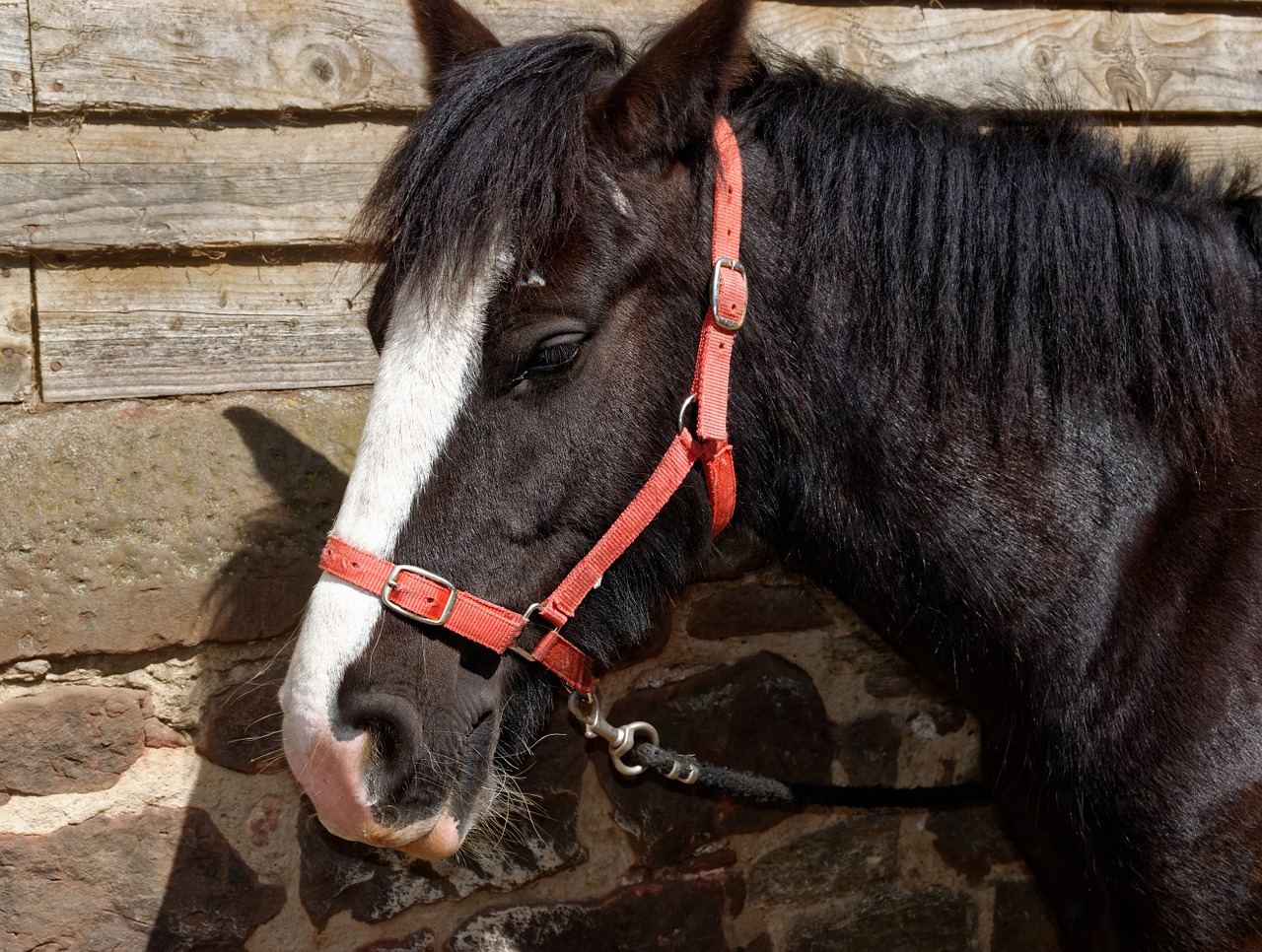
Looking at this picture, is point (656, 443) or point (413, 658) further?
point (656, 443)

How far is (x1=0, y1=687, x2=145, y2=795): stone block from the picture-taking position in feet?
5.47

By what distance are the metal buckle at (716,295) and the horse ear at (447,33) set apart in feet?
1.80

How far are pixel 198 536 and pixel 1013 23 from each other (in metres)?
2.01

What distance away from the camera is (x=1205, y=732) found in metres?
1.36

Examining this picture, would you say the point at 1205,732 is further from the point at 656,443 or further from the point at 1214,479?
the point at 656,443

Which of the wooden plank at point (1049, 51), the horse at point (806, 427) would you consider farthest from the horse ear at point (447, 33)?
the wooden plank at point (1049, 51)

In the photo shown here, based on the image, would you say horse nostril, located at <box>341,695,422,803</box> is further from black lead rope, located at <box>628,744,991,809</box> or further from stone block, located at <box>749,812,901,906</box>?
stone block, located at <box>749,812,901,906</box>

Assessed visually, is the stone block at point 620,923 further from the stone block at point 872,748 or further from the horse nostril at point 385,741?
the horse nostril at point 385,741

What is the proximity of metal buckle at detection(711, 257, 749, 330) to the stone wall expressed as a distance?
0.53m

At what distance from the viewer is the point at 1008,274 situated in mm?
1437

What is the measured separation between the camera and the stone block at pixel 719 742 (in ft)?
6.67

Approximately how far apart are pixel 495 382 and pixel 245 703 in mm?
868

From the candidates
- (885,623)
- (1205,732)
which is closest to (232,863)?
(885,623)

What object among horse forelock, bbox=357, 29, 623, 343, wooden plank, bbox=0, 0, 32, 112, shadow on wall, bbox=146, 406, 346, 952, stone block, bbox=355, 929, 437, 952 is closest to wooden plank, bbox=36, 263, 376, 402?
shadow on wall, bbox=146, 406, 346, 952
